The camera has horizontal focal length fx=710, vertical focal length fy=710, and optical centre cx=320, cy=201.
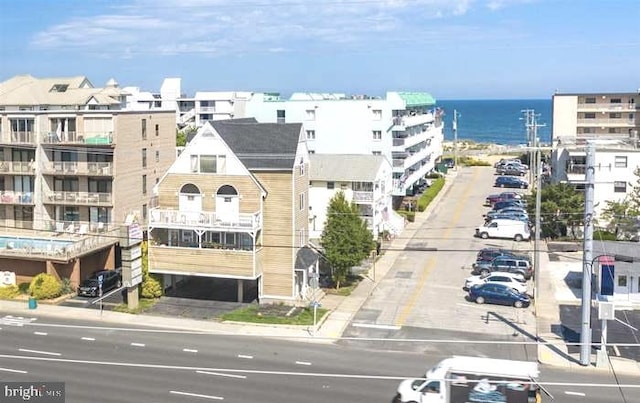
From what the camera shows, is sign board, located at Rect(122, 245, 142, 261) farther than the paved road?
Yes

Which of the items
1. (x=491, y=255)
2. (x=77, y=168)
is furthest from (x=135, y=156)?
(x=491, y=255)

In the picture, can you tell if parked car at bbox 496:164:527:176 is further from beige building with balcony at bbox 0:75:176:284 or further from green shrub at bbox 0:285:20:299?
green shrub at bbox 0:285:20:299

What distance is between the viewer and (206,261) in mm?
39094

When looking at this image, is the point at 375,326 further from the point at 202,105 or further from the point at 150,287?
the point at 202,105

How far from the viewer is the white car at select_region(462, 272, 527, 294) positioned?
40.8m

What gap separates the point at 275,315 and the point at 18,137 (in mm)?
22918

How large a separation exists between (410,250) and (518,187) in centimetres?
3321

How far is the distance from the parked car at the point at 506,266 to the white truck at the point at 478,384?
2296cm

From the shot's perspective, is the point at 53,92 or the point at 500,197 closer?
the point at 53,92

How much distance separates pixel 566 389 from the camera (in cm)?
2691

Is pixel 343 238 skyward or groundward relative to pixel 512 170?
groundward

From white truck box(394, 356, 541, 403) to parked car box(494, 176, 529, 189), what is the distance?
6075 cm

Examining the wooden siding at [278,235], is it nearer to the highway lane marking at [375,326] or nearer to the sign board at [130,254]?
the highway lane marking at [375,326]

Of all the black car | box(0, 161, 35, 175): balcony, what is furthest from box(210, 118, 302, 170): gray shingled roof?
box(0, 161, 35, 175): balcony
